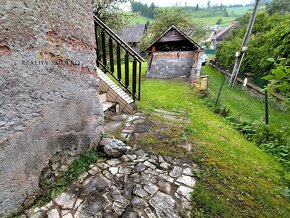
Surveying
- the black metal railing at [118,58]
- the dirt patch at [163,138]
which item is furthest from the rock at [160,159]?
the black metal railing at [118,58]

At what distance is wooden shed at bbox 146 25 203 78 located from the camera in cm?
Result: 1224

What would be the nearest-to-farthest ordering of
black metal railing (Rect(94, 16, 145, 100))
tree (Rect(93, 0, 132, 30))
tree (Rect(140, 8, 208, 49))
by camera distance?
black metal railing (Rect(94, 16, 145, 100))
tree (Rect(93, 0, 132, 30))
tree (Rect(140, 8, 208, 49))

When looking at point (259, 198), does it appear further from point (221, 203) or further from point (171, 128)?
point (171, 128)

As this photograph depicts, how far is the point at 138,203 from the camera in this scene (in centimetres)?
200

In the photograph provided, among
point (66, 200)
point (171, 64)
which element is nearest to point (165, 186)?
point (66, 200)

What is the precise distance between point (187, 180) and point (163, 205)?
57 centimetres

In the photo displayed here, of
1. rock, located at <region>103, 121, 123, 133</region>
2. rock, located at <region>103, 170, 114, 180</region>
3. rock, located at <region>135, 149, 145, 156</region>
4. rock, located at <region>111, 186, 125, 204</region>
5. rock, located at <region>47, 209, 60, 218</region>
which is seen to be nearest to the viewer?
rock, located at <region>47, 209, 60, 218</region>

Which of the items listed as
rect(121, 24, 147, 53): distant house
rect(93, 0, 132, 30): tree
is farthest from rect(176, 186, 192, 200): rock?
rect(121, 24, 147, 53): distant house

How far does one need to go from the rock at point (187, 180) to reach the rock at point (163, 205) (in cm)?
35

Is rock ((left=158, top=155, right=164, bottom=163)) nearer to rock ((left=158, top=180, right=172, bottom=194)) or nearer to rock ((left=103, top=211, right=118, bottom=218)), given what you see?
rock ((left=158, top=180, right=172, bottom=194))

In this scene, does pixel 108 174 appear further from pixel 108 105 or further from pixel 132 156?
pixel 108 105

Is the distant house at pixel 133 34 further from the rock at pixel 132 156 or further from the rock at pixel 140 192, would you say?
the rock at pixel 140 192

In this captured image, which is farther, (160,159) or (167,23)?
(167,23)

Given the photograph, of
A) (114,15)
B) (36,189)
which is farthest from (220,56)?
(36,189)
